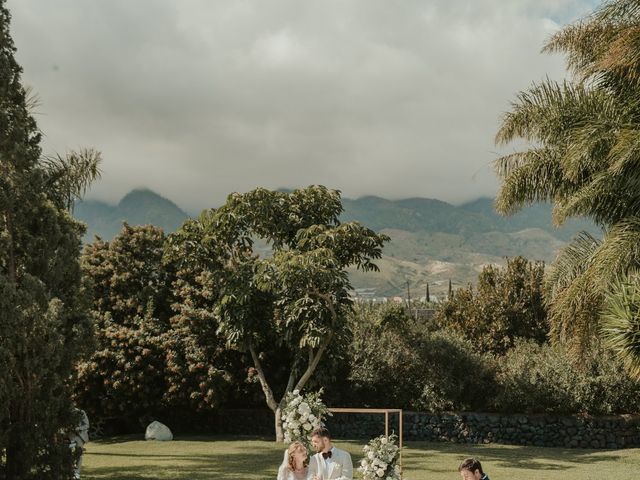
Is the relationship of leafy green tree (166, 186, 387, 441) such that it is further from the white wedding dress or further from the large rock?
the white wedding dress

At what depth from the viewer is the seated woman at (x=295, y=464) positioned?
31.9 ft

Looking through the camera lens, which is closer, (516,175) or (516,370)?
(516,175)

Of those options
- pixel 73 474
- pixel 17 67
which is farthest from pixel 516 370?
pixel 17 67

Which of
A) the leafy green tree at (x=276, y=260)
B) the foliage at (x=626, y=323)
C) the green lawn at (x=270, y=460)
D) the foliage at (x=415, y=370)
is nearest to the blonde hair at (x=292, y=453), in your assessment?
the green lawn at (x=270, y=460)

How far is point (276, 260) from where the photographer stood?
2052 centimetres

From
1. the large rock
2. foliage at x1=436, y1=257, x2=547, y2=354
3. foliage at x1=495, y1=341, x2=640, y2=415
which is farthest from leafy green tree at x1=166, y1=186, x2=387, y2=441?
foliage at x1=436, y1=257, x2=547, y2=354

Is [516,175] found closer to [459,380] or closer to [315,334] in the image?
[315,334]

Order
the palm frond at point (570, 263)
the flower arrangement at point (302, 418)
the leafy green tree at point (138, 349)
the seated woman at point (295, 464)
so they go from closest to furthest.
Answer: the seated woman at point (295, 464)
the flower arrangement at point (302, 418)
the palm frond at point (570, 263)
the leafy green tree at point (138, 349)

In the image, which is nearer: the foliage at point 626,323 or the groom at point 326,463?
the groom at point 326,463

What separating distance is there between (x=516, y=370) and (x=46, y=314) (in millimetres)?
17230

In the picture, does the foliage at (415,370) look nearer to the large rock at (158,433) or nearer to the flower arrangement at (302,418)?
the large rock at (158,433)

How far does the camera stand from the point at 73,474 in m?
11.8

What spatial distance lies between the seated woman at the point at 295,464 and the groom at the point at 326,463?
146 millimetres

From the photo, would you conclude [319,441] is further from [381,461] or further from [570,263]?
[570,263]
